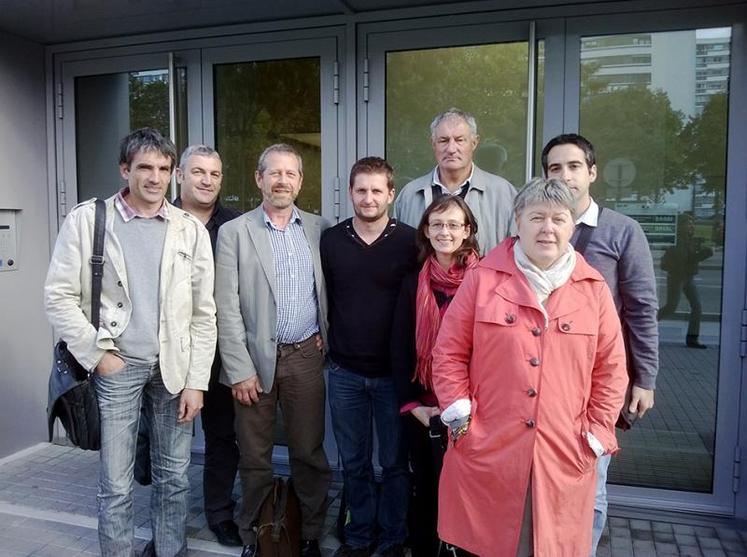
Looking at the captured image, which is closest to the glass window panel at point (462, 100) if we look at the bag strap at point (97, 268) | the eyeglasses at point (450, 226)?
the eyeglasses at point (450, 226)

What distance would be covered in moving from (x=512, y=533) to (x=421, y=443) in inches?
30.8

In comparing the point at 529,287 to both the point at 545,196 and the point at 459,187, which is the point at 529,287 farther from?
the point at 459,187

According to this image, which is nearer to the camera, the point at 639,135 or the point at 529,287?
the point at 529,287

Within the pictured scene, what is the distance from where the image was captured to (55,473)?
175 inches

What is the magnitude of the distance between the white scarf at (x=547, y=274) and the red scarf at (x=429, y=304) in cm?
49

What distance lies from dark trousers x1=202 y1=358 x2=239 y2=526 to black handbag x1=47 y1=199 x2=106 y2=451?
0.74 meters

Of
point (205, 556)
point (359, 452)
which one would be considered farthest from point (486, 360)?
point (205, 556)

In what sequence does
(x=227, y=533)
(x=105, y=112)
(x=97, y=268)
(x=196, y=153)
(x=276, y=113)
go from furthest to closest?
(x=105, y=112), (x=276, y=113), (x=227, y=533), (x=196, y=153), (x=97, y=268)

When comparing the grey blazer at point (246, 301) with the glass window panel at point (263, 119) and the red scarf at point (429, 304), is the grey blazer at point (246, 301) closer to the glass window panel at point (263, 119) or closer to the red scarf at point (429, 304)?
the red scarf at point (429, 304)

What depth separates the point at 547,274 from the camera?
2295 mm

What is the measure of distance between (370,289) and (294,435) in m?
0.87

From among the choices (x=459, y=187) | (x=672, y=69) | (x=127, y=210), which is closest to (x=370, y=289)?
(x=459, y=187)

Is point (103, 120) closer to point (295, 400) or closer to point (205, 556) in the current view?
point (295, 400)

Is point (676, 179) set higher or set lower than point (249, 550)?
higher
